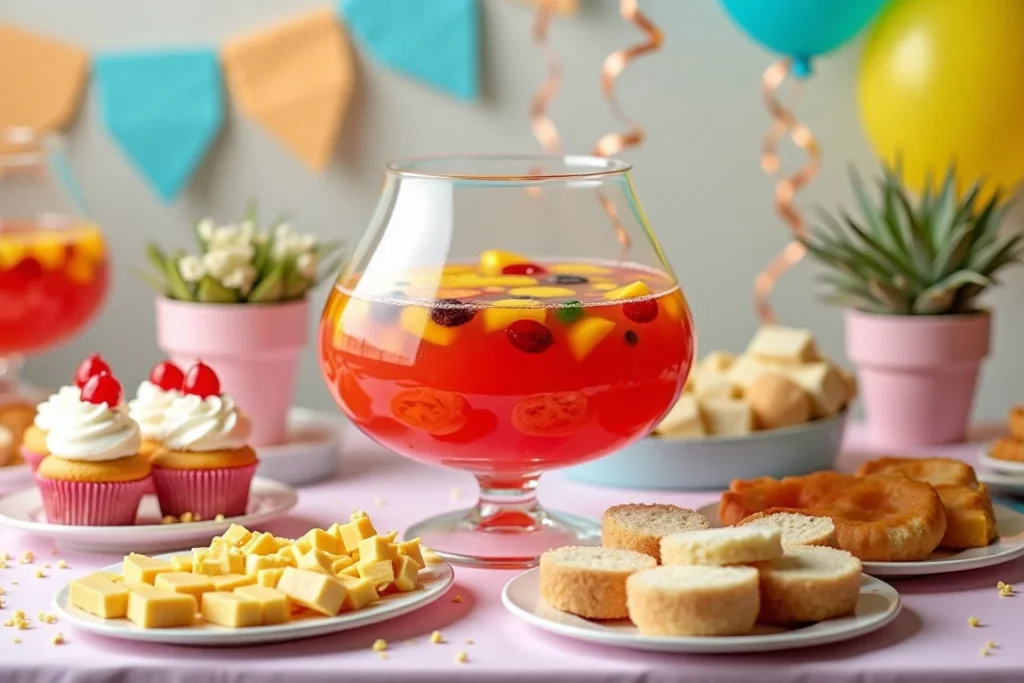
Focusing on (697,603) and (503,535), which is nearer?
(697,603)

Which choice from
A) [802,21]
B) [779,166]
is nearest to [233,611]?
[802,21]

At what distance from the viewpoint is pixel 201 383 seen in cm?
153

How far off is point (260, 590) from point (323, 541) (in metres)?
0.11

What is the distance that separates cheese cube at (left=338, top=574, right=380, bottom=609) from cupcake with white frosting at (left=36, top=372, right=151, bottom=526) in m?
0.35

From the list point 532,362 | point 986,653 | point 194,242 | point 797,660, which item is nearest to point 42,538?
point 532,362

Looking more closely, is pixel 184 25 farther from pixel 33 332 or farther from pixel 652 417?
pixel 652 417

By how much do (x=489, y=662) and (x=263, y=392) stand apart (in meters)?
0.76

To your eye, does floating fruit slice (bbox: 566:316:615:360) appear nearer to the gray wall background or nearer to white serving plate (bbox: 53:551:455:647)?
white serving plate (bbox: 53:551:455:647)

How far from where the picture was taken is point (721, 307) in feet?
8.93

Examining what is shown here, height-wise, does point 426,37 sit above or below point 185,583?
above

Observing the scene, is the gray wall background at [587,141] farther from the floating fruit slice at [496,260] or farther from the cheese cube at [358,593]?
the cheese cube at [358,593]

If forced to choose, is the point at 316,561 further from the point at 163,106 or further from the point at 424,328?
the point at 163,106

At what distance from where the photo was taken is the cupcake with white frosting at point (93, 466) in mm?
Result: 1448

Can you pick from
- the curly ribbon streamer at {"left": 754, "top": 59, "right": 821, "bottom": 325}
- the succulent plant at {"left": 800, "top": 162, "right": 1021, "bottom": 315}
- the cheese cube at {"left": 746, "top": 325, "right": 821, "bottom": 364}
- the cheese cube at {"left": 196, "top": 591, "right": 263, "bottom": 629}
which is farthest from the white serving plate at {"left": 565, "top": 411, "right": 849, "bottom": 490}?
the curly ribbon streamer at {"left": 754, "top": 59, "right": 821, "bottom": 325}
